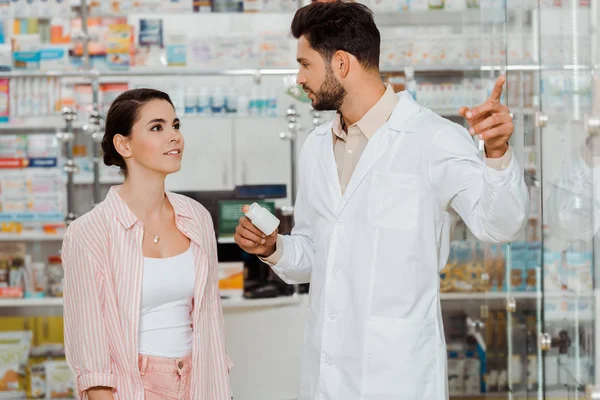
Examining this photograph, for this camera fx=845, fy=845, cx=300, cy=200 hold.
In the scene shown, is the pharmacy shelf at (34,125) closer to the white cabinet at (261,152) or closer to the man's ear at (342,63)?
the white cabinet at (261,152)

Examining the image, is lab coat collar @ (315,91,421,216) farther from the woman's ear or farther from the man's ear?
the woman's ear

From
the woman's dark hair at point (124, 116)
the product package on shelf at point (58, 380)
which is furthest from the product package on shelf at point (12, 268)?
the woman's dark hair at point (124, 116)

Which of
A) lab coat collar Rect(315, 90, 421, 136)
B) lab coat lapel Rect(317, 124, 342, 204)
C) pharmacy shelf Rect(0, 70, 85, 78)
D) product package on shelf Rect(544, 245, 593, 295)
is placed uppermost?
pharmacy shelf Rect(0, 70, 85, 78)

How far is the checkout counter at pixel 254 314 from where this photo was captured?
4258 millimetres

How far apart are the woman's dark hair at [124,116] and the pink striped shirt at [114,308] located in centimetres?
20

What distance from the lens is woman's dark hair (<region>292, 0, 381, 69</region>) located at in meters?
2.28

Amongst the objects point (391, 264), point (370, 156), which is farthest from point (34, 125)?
point (391, 264)

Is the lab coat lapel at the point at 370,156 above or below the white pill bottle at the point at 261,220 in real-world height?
above

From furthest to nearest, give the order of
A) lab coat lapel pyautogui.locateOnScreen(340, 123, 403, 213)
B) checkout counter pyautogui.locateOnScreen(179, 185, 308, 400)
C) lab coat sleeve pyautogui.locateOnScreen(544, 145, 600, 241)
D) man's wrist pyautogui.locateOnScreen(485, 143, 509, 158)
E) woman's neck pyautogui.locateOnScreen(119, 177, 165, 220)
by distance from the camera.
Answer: checkout counter pyautogui.locateOnScreen(179, 185, 308, 400), woman's neck pyautogui.locateOnScreen(119, 177, 165, 220), lab coat lapel pyautogui.locateOnScreen(340, 123, 403, 213), lab coat sleeve pyautogui.locateOnScreen(544, 145, 600, 241), man's wrist pyautogui.locateOnScreen(485, 143, 509, 158)

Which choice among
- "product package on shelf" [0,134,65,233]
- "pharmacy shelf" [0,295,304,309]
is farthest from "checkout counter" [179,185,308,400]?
"product package on shelf" [0,134,65,233]

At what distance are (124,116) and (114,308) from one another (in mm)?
609

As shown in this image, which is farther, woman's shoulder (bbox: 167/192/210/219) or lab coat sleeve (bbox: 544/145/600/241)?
woman's shoulder (bbox: 167/192/210/219)

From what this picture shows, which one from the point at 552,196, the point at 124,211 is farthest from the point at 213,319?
the point at 552,196

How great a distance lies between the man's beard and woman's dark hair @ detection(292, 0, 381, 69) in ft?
0.18
